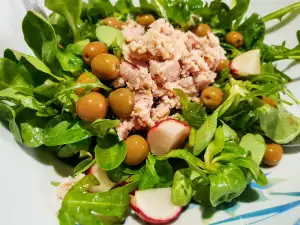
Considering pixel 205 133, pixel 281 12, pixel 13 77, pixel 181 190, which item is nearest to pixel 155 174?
pixel 181 190

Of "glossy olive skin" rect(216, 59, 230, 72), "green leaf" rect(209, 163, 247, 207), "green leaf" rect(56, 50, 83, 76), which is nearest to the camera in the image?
"green leaf" rect(209, 163, 247, 207)

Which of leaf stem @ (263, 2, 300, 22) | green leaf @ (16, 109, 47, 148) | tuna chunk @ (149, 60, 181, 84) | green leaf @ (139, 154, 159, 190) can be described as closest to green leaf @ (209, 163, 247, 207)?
green leaf @ (139, 154, 159, 190)

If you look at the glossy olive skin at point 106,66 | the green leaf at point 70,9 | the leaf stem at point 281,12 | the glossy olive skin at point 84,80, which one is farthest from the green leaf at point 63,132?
the leaf stem at point 281,12

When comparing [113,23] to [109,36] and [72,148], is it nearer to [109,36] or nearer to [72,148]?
[109,36]

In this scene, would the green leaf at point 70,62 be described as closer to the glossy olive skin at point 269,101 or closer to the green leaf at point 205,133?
the green leaf at point 205,133

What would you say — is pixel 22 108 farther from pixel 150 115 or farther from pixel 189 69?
pixel 189 69

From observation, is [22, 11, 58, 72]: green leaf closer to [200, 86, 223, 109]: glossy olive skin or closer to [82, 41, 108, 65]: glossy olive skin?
[82, 41, 108, 65]: glossy olive skin

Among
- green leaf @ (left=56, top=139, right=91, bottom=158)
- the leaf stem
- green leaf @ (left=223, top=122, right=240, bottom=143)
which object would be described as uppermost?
the leaf stem
